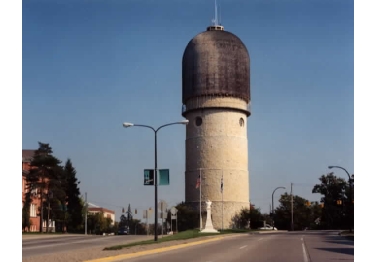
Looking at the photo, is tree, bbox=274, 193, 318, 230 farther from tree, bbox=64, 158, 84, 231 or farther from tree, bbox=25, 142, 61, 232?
tree, bbox=25, 142, 61, 232

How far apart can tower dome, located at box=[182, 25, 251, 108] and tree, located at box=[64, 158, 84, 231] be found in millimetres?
26731

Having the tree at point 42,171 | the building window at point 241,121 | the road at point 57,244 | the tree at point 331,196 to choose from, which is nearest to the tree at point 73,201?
the tree at point 42,171

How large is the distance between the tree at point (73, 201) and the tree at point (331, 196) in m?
39.1

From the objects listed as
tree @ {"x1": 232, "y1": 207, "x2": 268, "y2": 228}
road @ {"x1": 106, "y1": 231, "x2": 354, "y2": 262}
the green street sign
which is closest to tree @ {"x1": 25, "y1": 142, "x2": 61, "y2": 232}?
tree @ {"x1": 232, "y1": 207, "x2": 268, "y2": 228}

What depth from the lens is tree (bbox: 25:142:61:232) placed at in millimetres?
68625

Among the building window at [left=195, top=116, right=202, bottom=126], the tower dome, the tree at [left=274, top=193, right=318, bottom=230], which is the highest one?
the tower dome

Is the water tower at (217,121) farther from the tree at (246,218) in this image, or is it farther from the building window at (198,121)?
the tree at (246,218)

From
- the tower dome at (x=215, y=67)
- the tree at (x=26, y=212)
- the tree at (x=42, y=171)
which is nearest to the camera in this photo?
the tree at (x=26, y=212)

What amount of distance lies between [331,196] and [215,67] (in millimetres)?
30379

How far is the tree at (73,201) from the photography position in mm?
92625

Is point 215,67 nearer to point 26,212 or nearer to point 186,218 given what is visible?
point 186,218

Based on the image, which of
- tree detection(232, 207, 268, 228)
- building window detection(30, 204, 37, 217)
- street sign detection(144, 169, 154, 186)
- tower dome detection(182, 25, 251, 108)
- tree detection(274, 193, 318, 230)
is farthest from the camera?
tree detection(274, 193, 318, 230)

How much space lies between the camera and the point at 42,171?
230ft
